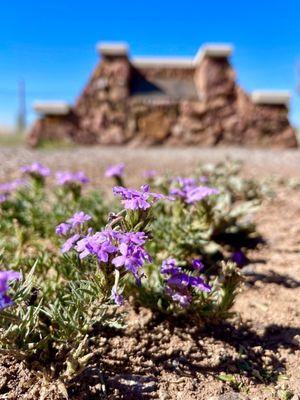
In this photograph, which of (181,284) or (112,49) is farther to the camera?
(112,49)

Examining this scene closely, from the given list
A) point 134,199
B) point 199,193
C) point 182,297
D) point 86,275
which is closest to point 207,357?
point 182,297

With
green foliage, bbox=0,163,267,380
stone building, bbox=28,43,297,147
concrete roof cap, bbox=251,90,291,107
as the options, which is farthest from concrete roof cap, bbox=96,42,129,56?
green foliage, bbox=0,163,267,380

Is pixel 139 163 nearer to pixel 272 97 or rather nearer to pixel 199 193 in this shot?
pixel 199 193

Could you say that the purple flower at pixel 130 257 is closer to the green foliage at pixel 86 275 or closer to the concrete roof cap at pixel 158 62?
the green foliage at pixel 86 275

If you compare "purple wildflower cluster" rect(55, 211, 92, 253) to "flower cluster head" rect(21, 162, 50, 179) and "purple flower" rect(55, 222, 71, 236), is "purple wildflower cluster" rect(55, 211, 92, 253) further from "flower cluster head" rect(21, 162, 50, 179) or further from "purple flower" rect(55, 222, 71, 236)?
"flower cluster head" rect(21, 162, 50, 179)

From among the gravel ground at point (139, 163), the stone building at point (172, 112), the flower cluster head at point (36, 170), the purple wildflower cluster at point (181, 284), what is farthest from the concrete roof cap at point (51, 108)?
the purple wildflower cluster at point (181, 284)

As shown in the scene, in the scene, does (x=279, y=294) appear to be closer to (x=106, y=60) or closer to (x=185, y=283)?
(x=185, y=283)
